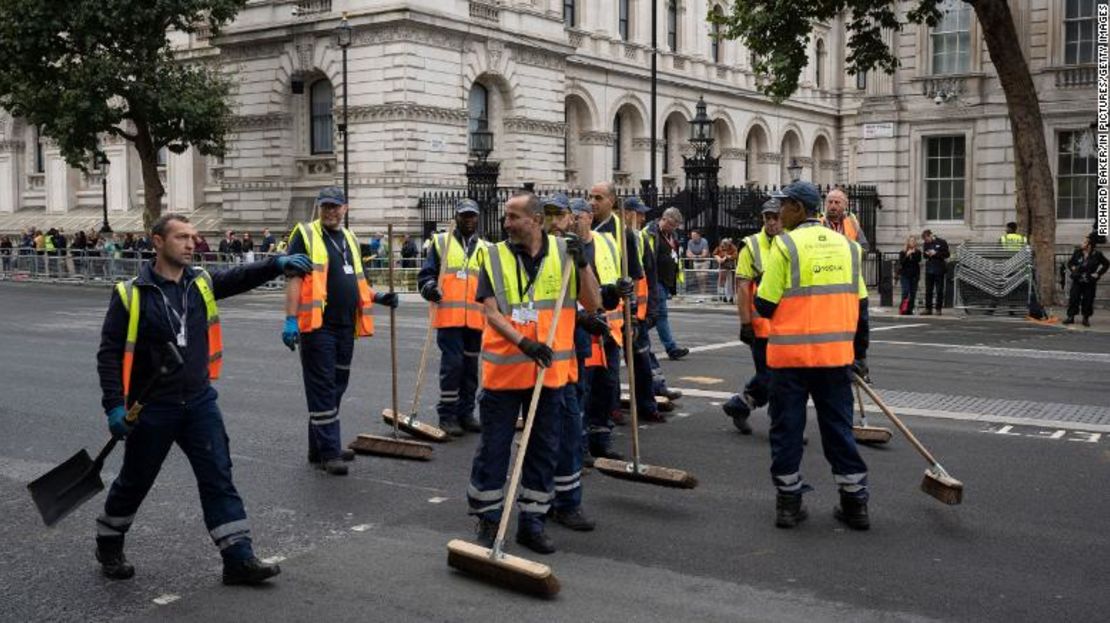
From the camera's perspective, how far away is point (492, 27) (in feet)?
128

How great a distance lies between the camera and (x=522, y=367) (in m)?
6.66

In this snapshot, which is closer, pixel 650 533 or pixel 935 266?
pixel 650 533

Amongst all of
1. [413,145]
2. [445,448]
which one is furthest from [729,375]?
[413,145]

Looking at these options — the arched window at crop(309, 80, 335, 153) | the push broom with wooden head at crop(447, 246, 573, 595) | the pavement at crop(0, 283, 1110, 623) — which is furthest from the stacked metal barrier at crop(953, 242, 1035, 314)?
the arched window at crop(309, 80, 335, 153)

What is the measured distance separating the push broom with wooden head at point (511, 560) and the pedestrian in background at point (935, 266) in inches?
697

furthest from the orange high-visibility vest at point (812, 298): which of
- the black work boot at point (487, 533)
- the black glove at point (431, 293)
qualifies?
the black glove at point (431, 293)

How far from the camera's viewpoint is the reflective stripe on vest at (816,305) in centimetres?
695

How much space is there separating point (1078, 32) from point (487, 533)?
24.9 meters

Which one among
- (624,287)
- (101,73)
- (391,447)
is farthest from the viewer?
(101,73)

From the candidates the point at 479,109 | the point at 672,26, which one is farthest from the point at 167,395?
the point at 672,26

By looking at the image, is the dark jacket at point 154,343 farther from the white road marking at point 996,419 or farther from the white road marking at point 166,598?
the white road marking at point 996,419

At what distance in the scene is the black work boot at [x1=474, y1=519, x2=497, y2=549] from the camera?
6.62 metres

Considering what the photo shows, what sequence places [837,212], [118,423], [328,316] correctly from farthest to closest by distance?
1. [837,212]
2. [328,316]
3. [118,423]

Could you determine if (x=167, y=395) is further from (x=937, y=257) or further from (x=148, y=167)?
(x=148, y=167)
